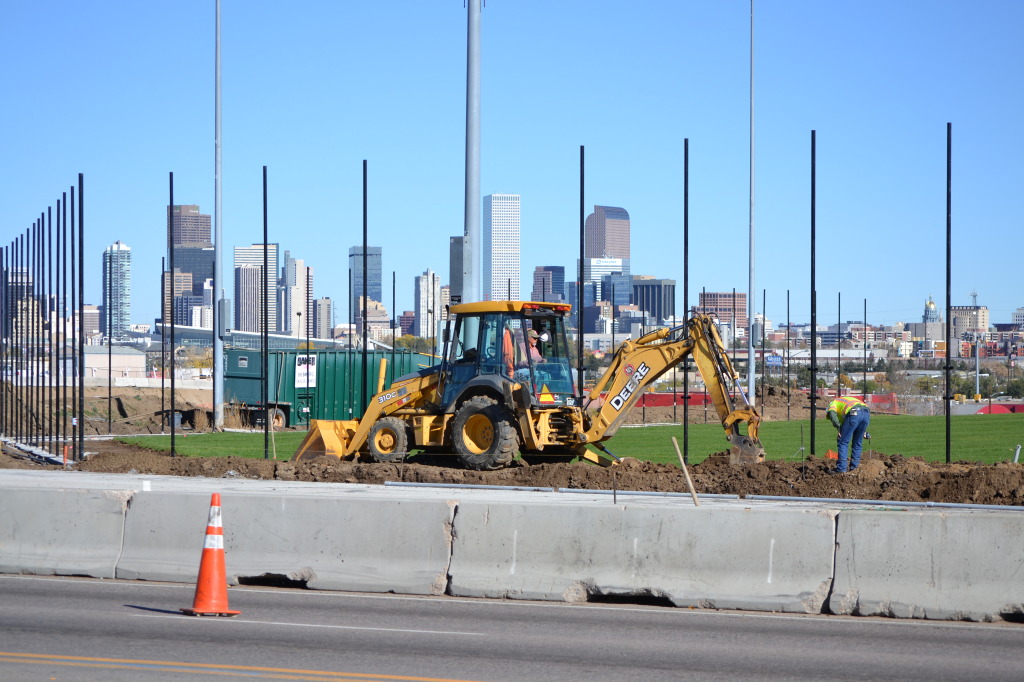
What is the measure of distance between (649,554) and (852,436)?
303 inches

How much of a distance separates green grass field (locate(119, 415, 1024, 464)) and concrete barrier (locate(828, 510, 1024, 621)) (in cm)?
1236

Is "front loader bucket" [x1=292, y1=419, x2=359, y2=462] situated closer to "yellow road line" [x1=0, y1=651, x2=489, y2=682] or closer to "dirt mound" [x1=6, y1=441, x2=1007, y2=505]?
"dirt mound" [x1=6, y1=441, x2=1007, y2=505]

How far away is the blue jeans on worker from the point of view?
56.2 ft

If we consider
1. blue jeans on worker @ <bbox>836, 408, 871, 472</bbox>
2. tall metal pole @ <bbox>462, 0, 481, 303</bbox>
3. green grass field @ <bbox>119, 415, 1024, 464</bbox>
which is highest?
tall metal pole @ <bbox>462, 0, 481, 303</bbox>

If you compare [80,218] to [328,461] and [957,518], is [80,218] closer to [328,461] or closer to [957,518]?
[328,461]

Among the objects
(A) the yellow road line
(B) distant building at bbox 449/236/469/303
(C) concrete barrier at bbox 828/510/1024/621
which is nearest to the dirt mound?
(B) distant building at bbox 449/236/469/303

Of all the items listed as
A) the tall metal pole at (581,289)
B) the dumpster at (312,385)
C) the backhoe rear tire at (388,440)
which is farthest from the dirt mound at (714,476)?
the dumpster at (312,385)

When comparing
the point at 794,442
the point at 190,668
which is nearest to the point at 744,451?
the point at 190,668

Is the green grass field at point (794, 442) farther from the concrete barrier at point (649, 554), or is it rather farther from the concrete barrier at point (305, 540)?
the concrete barrier at point (305, 540)

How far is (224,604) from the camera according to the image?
9914mm

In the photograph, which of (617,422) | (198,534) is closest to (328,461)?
(617,422)

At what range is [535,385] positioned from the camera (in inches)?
765

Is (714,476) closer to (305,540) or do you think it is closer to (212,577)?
(305,540)

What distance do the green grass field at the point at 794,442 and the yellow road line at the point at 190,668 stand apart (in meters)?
15.9
